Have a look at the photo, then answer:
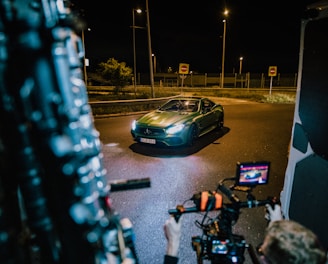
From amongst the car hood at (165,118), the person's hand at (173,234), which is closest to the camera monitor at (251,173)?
the person's hand at (173,234)

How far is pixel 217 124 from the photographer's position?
9.91 metres

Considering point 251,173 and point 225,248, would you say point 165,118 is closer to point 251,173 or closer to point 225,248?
point 251,173

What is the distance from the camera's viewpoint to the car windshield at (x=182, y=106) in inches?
347

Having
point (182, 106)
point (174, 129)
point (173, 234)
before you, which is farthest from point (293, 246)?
point (182, 106)

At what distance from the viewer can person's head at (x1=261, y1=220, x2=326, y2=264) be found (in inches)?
58.4

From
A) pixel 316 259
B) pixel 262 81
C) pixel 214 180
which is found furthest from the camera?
pixel 262 81

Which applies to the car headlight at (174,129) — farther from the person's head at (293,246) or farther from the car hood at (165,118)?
the person's head at (293,246)

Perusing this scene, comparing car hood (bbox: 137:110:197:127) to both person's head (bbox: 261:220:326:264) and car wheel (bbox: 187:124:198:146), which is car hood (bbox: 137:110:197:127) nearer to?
car wheel (bbox: 187:124:198:146)

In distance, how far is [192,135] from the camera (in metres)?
8.05

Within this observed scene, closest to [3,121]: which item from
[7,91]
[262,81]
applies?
[7,91]

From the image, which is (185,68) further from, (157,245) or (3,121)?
(3,121)

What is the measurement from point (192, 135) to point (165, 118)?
97cm

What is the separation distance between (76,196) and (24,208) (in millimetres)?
196

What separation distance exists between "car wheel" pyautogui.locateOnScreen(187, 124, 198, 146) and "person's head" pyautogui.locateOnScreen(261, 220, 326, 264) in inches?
244
